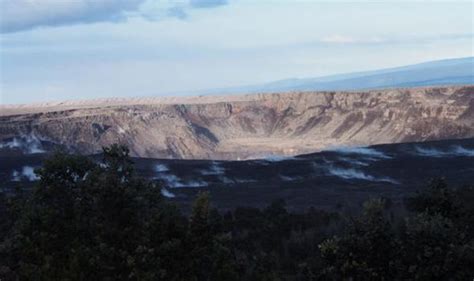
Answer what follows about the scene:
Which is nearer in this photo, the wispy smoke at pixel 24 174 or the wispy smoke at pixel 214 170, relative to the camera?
the wispy smoke at pixel 24 174

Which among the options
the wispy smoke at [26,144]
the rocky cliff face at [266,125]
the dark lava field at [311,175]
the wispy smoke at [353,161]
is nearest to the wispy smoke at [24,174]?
the dark lava field at [311,175]

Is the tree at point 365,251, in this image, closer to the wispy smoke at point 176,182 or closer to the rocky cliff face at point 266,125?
the wispy smoke at point 176,182

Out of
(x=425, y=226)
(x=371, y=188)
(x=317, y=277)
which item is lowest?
(x=371, y=188)

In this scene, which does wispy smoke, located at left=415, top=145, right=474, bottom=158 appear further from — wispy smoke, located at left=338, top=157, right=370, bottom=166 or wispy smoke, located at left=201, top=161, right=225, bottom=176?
wispy smoke, located at left=201, top=161, right=225, bottom=176

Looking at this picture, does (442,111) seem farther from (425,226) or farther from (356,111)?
(425,226)

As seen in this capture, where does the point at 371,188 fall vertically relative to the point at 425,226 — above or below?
below

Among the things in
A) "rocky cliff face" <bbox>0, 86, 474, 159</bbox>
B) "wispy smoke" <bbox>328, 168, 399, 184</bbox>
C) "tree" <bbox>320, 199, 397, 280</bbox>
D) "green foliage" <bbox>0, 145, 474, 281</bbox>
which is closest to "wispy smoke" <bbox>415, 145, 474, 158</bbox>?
"wispy smoke" <bbox>328, 168, 399, 184</bbox>

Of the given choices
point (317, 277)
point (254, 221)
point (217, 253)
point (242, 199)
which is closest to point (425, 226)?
point (317, 277)
